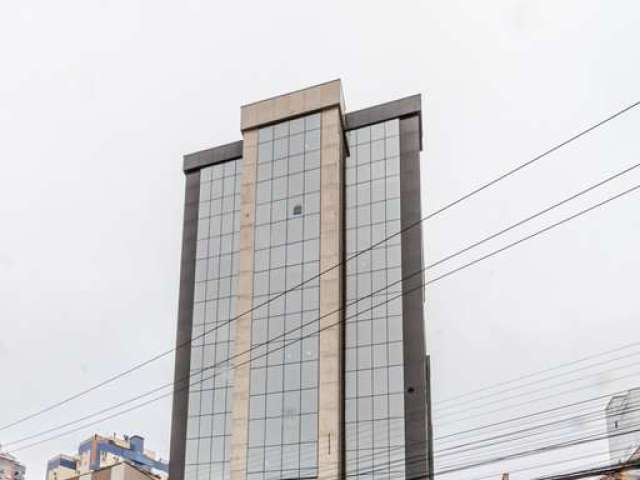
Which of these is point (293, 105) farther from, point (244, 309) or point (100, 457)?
point (100, 457)

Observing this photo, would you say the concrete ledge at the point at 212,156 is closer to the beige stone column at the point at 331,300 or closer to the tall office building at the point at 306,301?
the tall office building at the point at 306,301

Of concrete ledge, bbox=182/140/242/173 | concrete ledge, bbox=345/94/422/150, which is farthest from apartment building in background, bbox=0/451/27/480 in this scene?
concrete ledge, bbox=345/94/422/150

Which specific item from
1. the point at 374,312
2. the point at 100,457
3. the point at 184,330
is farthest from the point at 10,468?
the point at 374,312

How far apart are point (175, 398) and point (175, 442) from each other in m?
3.96

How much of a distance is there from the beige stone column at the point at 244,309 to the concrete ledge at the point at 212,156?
223 cm

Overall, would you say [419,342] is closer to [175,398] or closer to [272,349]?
[272,349]

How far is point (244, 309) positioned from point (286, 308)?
3920mm

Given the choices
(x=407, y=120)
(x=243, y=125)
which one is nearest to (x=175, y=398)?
(x=243, y=125)

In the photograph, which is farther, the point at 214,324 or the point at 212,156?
the point at 212,156

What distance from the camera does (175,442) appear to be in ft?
248

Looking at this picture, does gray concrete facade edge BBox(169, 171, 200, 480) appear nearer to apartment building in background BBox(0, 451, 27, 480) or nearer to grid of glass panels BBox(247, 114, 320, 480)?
grid of glass panels BBox(247, 114, 320, 480)

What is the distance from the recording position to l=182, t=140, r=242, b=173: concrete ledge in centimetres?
8600

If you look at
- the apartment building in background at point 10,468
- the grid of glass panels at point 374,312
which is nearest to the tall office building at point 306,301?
the grid of glass panels at point 374,312

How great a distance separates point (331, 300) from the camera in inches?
2894
